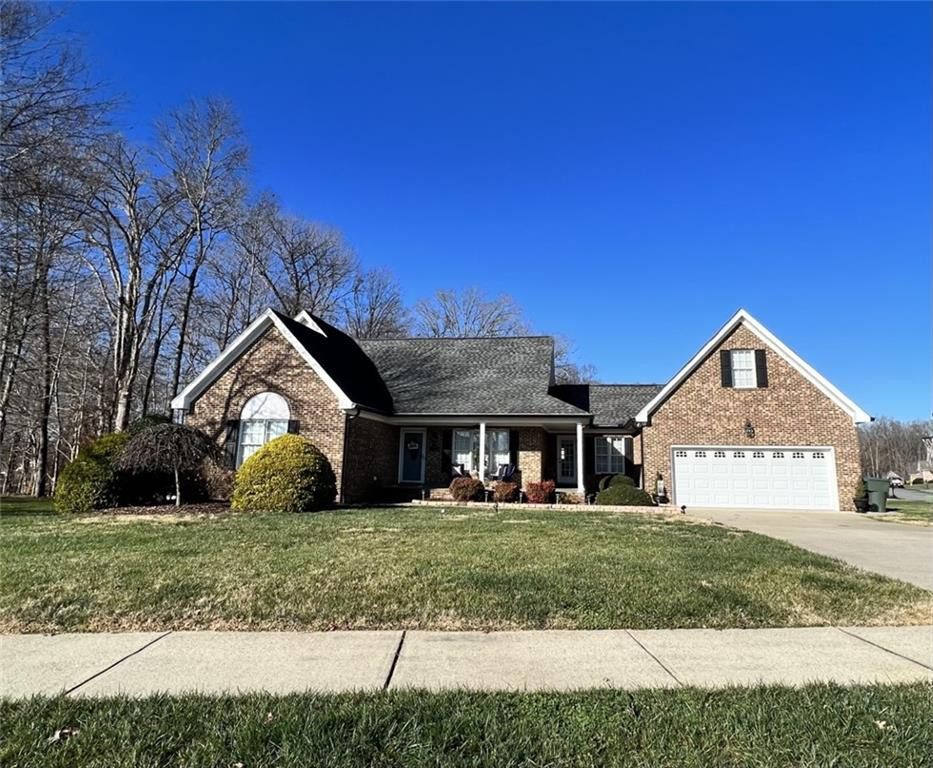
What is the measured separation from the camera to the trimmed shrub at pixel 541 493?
1781 centimetres

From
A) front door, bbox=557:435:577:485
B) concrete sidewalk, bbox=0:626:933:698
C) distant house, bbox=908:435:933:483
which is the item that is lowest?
distant house, bbox=908:435:933:483

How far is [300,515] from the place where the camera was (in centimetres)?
1302

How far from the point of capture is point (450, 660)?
13.5 ft

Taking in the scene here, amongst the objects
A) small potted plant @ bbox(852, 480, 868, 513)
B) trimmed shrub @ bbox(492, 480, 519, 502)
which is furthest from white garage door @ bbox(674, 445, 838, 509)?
trimmed shrub @ bbox(492, 480, 519, 502)

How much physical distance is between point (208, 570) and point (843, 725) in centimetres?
624

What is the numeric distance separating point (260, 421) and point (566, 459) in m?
11.2

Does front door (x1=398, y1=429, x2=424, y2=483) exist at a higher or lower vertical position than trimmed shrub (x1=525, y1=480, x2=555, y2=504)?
higher

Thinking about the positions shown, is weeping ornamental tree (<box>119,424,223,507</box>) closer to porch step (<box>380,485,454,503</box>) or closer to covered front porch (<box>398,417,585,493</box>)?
porch step (<box>380,485,454,503</box>)

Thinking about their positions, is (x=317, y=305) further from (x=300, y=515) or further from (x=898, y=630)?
(x=898, y=630)

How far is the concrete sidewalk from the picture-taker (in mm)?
3713

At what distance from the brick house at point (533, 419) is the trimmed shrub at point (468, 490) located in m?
0.64

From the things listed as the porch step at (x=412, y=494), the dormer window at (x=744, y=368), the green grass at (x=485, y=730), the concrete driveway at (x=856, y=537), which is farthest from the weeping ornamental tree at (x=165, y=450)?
the dormer window at (x=744, y=368)

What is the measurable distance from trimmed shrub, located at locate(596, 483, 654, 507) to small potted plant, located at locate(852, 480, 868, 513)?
6984mm

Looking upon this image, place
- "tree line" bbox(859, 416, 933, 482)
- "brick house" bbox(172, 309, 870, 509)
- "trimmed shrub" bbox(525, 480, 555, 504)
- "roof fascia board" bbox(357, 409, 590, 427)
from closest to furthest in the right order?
1. "brick house" bbox(172, 309, 870, 509)
2. "trimmed shrub" bbox(525, 480, 555, 504)
3. "roof fascia board" bbox(357, 409, 590, 427)
4. "tree line" bbox(859, 416, 933, 482)
